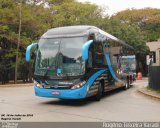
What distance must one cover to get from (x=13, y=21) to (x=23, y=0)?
637cm

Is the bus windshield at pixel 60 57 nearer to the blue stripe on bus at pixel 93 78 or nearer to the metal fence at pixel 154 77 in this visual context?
the blue stripe on bus at pixel 93 78

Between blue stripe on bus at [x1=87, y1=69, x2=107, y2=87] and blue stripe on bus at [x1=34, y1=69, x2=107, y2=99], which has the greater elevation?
blue stripe on bus at [x1=87, y1=69, x2=107, y2=87]

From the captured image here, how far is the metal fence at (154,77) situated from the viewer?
20.2m

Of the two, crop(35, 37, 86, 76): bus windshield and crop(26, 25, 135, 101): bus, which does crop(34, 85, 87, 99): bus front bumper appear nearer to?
crop(26, 25, 135, 101): bus

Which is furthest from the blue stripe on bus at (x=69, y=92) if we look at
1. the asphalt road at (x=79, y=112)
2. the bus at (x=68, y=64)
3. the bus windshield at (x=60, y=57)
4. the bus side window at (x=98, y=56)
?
the bus side window at (x=98, y=56)

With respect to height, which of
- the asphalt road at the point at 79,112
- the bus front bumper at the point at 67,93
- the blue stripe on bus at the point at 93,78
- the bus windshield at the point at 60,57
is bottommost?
the asphalt road at the point at 79,112

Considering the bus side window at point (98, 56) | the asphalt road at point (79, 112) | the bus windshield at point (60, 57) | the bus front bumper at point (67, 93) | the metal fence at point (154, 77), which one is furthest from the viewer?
the metal fence at point (154, 77)

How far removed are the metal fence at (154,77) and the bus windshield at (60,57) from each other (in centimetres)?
766

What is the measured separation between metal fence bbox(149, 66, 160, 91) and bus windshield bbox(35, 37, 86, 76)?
7.66 metres

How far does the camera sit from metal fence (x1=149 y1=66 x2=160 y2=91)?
2019 cm

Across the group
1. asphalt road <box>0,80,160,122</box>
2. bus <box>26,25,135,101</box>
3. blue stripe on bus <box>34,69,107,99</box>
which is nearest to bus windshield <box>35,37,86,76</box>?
bus <box>26,25,135,101</box>

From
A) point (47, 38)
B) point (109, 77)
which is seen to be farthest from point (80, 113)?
point (109, 77)

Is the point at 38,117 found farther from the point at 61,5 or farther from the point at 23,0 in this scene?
the point at 61,5

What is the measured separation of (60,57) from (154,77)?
8861mm
